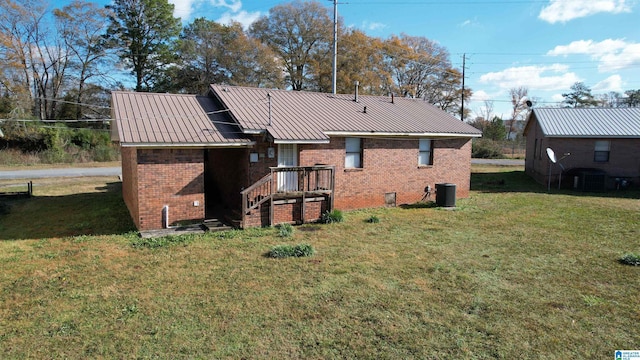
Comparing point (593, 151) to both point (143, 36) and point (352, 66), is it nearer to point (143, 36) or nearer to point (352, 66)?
point (352, 66)

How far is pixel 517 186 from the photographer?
22.0m

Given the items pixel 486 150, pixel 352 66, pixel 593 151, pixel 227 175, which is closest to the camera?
pixel 227 175

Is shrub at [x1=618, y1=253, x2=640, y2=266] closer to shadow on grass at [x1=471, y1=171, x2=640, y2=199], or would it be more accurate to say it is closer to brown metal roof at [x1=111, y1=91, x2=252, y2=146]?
brown metal roof at [x1=111, y1=91, x2=252, y2=146]

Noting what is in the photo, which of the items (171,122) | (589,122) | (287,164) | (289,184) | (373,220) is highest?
(589,122)

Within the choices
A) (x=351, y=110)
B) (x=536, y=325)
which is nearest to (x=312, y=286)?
(x=536, y=325)

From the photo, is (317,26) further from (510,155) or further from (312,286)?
(312,286)

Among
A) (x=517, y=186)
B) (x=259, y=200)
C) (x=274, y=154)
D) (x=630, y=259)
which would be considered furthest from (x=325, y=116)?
(x=517, y=186)

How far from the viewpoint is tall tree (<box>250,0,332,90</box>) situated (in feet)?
129

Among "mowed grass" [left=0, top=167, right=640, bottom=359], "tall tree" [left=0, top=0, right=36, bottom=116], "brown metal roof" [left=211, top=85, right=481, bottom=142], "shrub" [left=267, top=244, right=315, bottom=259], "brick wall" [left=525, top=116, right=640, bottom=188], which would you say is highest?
"tall tree" [left=0, top=0, right=36, bottom=116]

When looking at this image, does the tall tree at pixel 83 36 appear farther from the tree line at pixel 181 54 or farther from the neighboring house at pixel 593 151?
the neighboring house at pixel 593 151

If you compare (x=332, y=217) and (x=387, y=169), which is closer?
(x=332, y=217)

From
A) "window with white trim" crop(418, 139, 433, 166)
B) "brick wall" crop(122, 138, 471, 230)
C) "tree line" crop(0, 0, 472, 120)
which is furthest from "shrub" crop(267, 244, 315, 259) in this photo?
"tree line" crop(0, 0, 472, 120)

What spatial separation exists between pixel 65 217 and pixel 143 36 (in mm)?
31858

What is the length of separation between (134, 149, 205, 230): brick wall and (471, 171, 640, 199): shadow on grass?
47.7 feet
